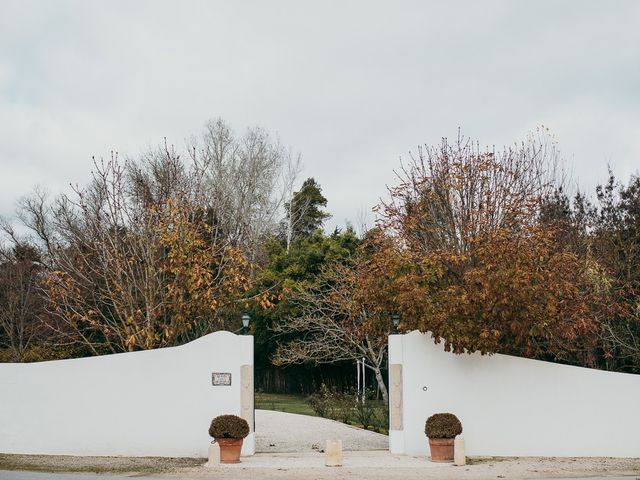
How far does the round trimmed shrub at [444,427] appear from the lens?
621 inches

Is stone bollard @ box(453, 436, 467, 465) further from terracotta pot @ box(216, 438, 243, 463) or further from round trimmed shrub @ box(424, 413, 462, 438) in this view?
terracotta pot @ box(216, 438, 243, 463)

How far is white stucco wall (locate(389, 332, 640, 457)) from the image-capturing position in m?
16.9

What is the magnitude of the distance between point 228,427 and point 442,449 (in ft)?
14.9

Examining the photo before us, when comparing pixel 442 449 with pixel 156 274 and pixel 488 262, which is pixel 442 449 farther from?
pixel 156 274

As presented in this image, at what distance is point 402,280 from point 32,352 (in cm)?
1957

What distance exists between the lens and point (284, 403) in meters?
34.5

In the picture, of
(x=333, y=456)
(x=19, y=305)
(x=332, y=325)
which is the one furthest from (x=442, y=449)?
(x=19, y=305)

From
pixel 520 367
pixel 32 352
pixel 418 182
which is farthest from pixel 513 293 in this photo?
pixel 32 352

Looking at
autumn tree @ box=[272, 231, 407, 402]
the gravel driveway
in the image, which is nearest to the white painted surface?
the gravel driveway

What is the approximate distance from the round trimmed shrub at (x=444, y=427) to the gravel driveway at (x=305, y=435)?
3090mm

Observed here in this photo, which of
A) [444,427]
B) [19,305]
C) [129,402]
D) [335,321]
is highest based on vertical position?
[19,305]

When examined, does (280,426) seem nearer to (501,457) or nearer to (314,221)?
(501,457)

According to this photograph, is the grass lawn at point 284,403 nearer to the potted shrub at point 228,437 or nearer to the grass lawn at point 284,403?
the grass lawn at point 284,403

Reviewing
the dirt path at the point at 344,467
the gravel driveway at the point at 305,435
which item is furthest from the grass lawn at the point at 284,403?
the dirt path at the point at 344,467
